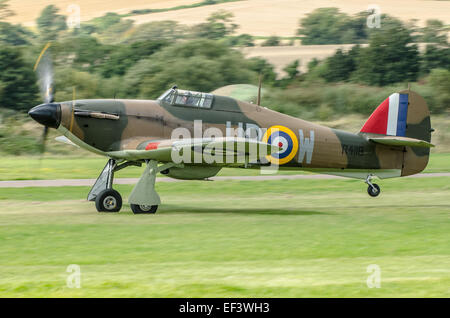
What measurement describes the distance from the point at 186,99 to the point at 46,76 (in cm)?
321

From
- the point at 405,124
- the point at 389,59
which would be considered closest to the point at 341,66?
the point at 389,59

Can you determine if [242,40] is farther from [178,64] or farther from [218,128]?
[218,128]

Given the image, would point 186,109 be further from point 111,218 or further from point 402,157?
point 402,157

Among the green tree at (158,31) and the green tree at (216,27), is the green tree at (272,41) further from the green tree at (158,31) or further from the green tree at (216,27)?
the green tree at (158,31)

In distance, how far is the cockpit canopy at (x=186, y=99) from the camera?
47.0ft

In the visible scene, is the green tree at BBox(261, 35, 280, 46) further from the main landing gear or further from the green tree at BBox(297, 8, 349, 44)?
the main landing gear

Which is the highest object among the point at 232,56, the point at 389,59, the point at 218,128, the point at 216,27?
the point at 218,128

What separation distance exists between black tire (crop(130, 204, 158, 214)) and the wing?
102 cm

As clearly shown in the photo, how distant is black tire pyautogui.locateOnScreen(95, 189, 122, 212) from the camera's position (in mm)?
13461

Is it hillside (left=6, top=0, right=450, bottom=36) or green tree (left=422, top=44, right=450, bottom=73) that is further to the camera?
hillside (left=6, top=0, right=450, bottom=36)

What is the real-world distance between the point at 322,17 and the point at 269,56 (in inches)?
801

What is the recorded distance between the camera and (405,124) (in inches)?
640

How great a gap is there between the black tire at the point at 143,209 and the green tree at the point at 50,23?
49.3 m

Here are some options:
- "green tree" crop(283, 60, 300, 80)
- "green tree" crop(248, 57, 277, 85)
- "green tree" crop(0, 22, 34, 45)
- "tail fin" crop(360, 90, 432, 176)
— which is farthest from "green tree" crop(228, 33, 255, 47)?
"tail fin" crop(360, 90, 432, 176)
